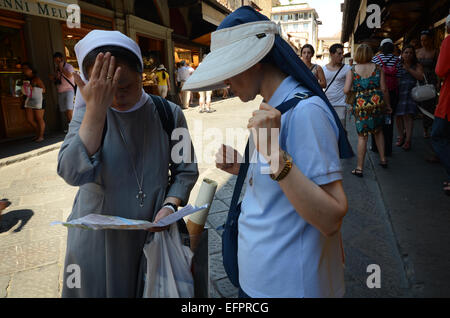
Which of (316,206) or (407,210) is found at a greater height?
(316,206)

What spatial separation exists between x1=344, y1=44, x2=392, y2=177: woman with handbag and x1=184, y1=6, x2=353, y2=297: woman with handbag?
3.92 meters

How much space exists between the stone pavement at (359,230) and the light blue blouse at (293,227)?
136 centimetres

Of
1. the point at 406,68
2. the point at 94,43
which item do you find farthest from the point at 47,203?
the point at 406,68

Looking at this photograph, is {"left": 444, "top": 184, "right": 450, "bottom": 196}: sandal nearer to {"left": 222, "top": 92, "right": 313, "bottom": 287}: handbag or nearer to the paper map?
{"left": 222, "top": 92, "right": 313, "bottom": 287}: handbag

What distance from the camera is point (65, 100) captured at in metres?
8.70

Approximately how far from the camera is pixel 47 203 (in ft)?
13.7

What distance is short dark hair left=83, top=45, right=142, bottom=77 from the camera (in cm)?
133

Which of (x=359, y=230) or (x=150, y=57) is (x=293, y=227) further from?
(x=150, y=57)

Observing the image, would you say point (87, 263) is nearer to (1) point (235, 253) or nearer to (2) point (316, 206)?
(1) point (235, 253)

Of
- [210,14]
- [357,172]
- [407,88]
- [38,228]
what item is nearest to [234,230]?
[38,228]

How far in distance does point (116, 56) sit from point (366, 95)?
167 inches

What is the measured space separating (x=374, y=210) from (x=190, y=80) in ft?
10.5

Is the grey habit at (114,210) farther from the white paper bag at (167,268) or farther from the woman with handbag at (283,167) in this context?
the woman with handbag at (283,167)

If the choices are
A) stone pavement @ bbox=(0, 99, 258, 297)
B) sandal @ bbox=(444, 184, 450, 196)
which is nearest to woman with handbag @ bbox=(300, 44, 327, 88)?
stone pavement @ bbox=(0, 99, 258, 297)
